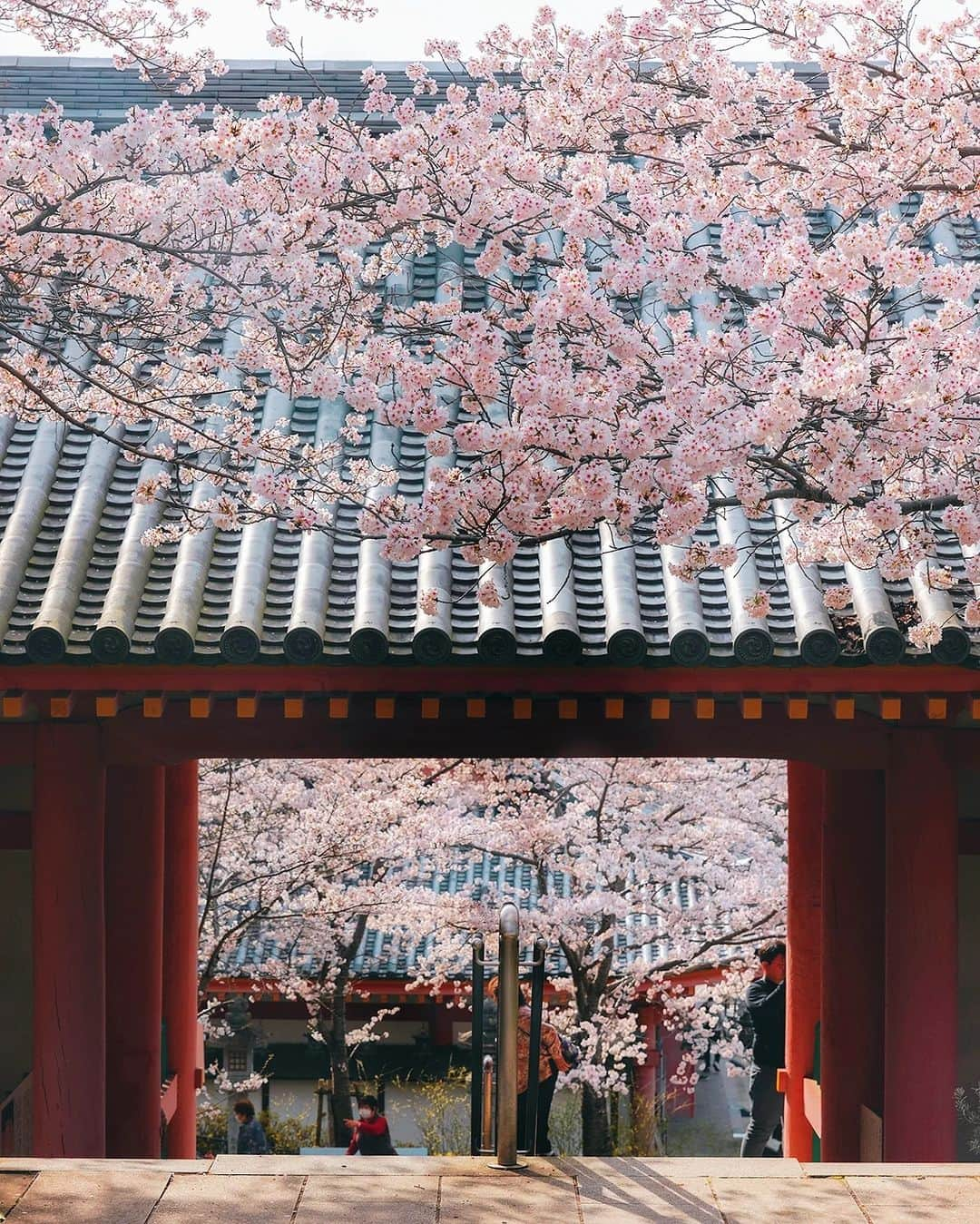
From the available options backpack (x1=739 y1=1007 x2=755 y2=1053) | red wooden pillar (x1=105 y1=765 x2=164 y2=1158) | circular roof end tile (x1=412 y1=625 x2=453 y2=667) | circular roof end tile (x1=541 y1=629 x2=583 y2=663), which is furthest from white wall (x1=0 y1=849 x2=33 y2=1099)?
backpack (x1=739 y1=1007 x2=755 y2=1053)

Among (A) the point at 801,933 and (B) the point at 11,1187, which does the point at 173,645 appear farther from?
(A) the point at 801,933

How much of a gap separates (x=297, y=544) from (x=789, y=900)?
4.00 m

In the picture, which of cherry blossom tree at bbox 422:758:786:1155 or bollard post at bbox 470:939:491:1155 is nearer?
bollard post at bbox 470:939:491:1155

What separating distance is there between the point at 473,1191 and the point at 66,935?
2147mm

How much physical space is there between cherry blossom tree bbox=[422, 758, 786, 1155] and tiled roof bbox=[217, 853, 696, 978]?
28 centimetres

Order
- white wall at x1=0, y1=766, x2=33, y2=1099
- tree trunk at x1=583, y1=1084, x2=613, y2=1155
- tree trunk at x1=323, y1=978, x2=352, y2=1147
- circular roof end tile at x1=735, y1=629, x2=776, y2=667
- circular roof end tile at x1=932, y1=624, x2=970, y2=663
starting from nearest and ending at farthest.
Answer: circular roof end tile at x1=932, y1=624, x2=970, y2=663
circular roof end tile at x1=735, y1=629, x2=776, y2=667
white wall at x1=0, y1=766, x2=33, y2=1099
tree trunk at x1=583, y1=1084, x2=613, y2=1155
tree trunk at x1=323, y1=978, x2=352, y2=1147

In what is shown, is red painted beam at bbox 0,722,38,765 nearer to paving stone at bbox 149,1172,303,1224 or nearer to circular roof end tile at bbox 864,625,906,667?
paving stone at bbox 149,1172,303,1224

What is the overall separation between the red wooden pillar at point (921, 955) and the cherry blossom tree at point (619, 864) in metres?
5.20

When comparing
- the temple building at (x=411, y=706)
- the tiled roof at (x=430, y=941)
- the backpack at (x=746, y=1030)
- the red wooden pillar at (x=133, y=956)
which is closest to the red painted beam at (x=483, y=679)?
the temple building at (x=411, y=706)

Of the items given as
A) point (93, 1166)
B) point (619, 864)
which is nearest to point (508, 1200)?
point (93, 1166)

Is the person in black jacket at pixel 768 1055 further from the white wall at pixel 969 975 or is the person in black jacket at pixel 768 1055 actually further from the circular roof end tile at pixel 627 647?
the circular roof end tile at pixel 627 647

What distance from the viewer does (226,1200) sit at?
157 inches

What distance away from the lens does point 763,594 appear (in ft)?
15.4

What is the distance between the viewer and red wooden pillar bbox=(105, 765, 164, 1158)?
6328 mm
